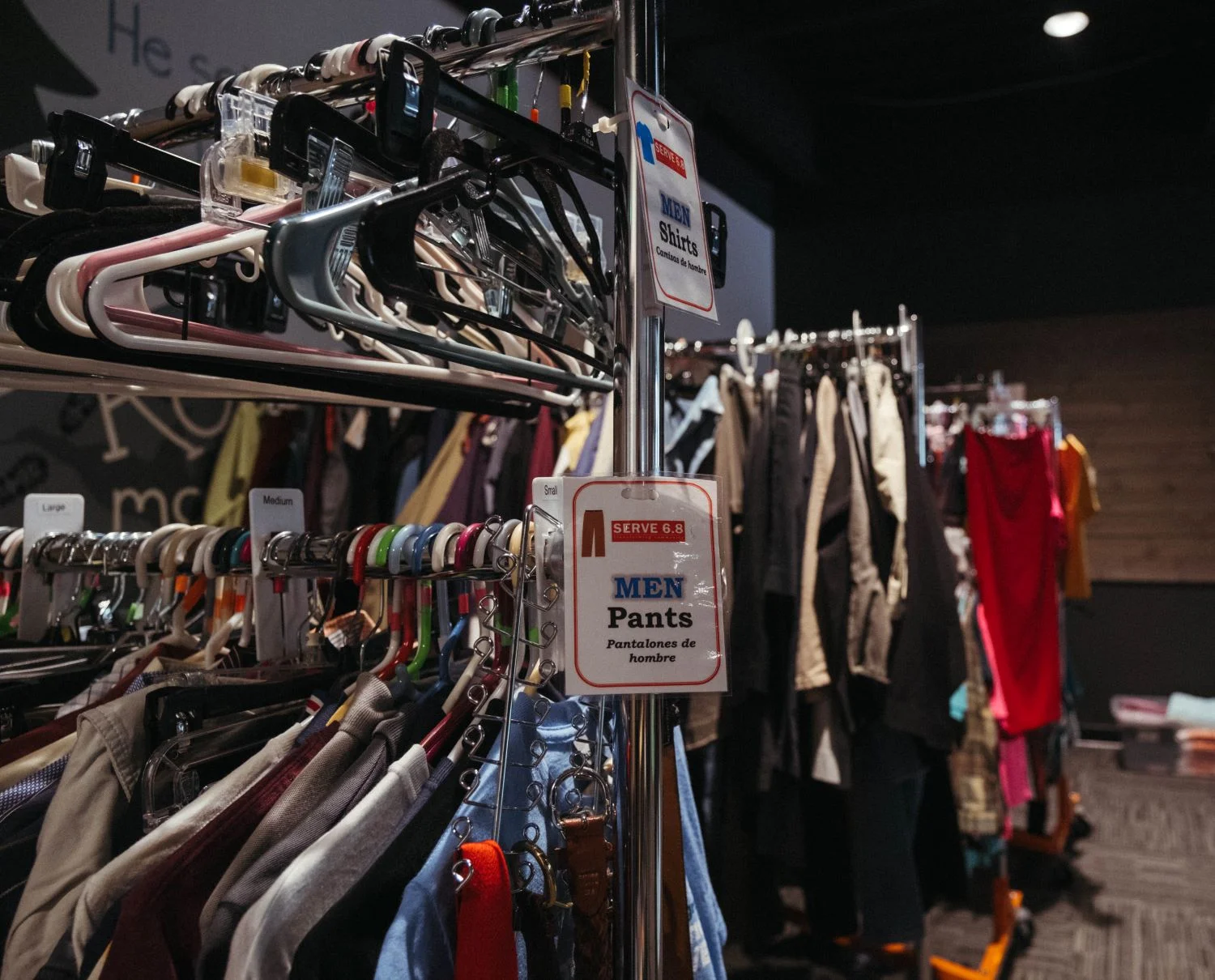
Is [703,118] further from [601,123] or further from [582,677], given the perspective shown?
[582,677]

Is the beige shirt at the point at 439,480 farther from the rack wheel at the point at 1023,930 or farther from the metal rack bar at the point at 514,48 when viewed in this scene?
the rack wheel at the point at 1023,930

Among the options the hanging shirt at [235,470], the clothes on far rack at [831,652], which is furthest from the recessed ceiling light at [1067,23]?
the hanging shirt at [235,470]

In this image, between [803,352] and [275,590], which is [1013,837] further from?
[275,590]

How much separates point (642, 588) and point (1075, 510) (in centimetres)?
321

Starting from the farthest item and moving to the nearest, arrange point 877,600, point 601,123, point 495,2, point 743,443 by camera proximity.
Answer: point 495,2, point 743,443, point 877,600, point 601,123

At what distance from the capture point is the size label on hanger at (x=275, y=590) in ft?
3.47

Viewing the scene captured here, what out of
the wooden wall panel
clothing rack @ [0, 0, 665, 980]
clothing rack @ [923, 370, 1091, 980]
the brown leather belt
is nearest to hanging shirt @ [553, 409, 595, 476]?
clothing rack @ [923, 370, 1091, 980]

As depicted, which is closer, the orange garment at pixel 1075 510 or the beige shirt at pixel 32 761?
the beige shirt at pixel 32 761

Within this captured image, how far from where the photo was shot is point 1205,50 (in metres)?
4.41

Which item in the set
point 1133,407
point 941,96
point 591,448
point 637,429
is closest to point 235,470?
point 591,448

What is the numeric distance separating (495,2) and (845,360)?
1.59 m

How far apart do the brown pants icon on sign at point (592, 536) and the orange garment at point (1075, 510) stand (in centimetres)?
311

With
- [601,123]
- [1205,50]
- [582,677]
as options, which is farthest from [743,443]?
[1205,50]

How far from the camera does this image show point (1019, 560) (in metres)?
2.97
